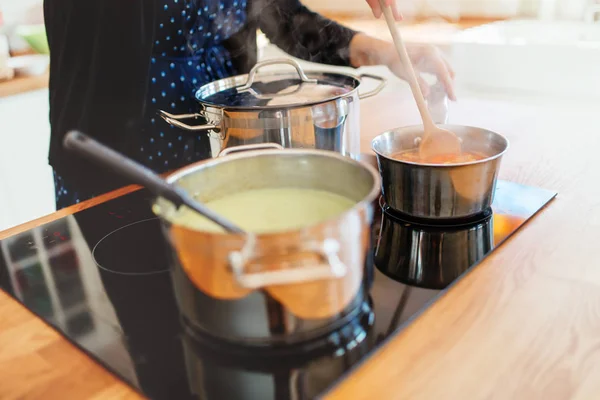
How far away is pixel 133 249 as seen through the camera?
0.72 meters

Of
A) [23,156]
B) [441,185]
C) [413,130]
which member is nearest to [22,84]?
[23,156]

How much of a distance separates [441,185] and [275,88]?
1.17 ft

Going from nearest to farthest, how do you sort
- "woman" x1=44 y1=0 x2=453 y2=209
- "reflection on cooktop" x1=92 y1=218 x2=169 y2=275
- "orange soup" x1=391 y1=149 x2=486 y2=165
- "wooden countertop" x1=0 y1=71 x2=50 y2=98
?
"reflection on cooktop" x1=92 y1=218 x2=169 y2=275, "orange soup" x1=391 y1=149 x2=486 y2=165, "woman" x1=44 y1=0 x2=453 y2=209, "wooden countertop" x1=0 y1=71 x2=50 y2=98

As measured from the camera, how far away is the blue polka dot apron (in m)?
1.03

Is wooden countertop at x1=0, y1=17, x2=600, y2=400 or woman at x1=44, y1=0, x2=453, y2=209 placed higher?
woman at x1=44, y1=0, x2=453, y2=209

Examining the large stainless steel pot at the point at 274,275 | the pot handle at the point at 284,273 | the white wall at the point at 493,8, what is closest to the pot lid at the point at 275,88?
Result: the large stainless steel pot at the point at 274,275

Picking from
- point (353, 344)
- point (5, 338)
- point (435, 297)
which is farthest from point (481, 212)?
point (5, 338)

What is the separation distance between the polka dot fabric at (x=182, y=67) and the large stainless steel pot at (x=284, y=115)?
0.19 metres

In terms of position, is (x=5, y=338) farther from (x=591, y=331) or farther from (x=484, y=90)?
(x=484, y=90)

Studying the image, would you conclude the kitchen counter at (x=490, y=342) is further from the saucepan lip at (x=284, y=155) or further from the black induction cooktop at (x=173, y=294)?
the saucepan lip at (x=284, y=155)

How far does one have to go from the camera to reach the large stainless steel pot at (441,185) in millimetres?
677

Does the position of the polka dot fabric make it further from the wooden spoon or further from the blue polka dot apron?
the wooden spoon

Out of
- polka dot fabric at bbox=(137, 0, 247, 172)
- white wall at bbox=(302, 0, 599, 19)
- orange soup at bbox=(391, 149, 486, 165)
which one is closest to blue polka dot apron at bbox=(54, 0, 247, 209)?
polka dot fabric at bbox=(137, 0, 247, 172)

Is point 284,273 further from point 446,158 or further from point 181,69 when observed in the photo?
point 181,69
